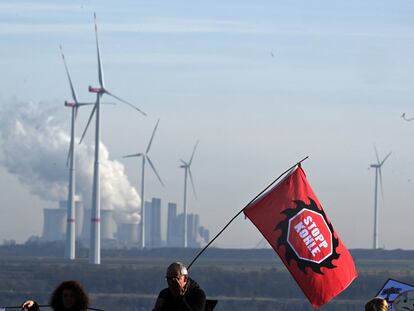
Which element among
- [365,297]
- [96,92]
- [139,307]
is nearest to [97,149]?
[96,92]

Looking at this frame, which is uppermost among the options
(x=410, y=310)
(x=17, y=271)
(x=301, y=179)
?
(x=17, y=271)

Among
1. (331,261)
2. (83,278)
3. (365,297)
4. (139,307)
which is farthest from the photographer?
(83,278)

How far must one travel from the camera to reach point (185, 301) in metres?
19.5

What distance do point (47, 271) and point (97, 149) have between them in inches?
2183

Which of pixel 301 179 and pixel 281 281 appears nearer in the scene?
pixel 301 179

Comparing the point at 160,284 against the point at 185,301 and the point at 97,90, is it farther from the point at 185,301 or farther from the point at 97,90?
the point at 185,301

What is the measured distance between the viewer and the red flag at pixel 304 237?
1008 inches

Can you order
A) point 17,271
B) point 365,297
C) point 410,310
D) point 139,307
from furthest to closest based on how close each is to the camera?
point 17,271, point 365,297, point 139,307, point 410,310

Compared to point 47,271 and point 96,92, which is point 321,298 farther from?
point 47,271

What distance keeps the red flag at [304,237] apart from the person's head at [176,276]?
20.1 ft

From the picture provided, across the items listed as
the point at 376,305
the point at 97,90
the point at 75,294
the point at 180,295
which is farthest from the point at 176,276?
the point at 97,90

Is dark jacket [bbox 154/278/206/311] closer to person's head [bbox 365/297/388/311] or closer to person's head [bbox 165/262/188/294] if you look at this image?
person's head [bbox 165/262/188/294]

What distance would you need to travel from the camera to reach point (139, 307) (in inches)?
5733

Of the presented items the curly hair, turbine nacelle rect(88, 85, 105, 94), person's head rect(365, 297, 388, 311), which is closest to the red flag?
person's head rect(365, 297, 388, 311)
